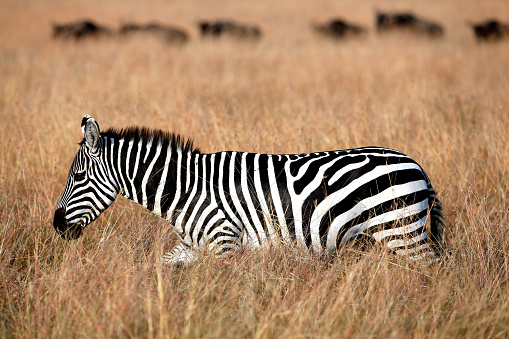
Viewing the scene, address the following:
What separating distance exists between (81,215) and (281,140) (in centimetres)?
248

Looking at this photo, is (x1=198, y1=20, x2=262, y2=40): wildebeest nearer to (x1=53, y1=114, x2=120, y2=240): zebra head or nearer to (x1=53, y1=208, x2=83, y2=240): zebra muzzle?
(x1=53, y1=114, x2=120, y2=240): zebra head

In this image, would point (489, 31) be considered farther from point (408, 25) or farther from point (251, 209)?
point (251, 209)

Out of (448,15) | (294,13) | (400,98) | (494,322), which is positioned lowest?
(494,322)

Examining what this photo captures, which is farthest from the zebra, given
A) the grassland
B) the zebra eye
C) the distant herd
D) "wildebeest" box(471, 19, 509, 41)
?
"wildebeest" box(471, 19, 509, 41)

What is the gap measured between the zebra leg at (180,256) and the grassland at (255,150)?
8cm

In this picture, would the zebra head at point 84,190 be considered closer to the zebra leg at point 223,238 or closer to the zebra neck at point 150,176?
the zebra neck at point 150,176

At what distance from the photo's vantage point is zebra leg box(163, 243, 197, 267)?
9.74 feet

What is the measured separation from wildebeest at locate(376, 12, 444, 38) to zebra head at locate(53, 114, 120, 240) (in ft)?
48.8

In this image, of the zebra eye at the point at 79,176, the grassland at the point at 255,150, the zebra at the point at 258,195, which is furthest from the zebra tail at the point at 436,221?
the zebra eye at the point at 79,176

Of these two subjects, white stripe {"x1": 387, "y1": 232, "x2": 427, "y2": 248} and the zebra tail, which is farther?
the zebra tail

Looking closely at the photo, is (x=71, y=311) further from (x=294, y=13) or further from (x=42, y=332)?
(x=294, y=13)

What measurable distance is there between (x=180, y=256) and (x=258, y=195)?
70 centimetres

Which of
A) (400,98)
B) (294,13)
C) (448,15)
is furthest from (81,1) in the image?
(400,98)

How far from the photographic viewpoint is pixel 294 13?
25.7m
